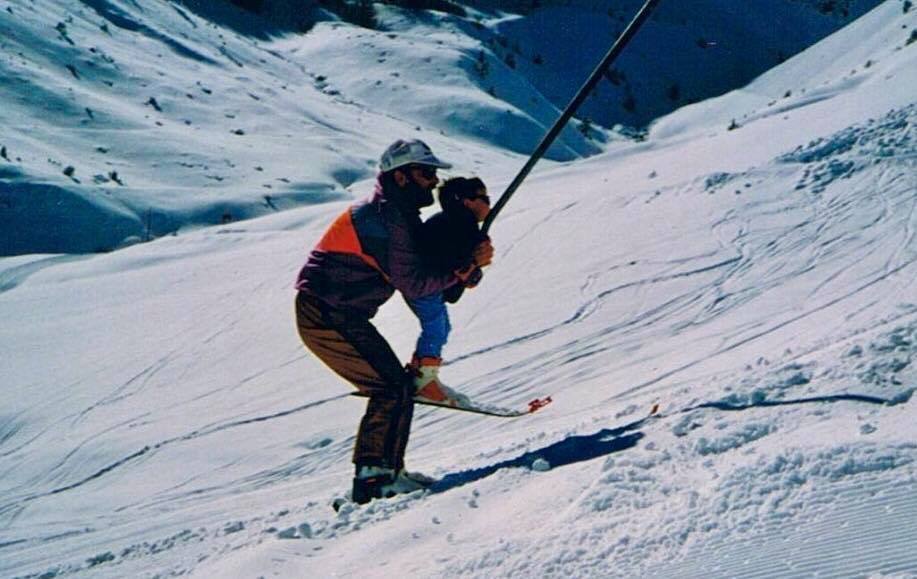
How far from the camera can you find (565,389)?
5.93 m

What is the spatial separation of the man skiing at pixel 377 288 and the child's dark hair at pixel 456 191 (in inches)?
6.7

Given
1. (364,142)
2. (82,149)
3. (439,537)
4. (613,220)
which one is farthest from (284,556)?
(364,142)

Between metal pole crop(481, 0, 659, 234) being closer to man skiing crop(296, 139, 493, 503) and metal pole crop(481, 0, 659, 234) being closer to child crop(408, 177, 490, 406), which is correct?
child crop(408, 177, 490, 406)

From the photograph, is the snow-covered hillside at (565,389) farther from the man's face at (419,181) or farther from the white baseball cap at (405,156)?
the white baseball cap at (405,156)

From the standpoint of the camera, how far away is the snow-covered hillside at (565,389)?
293cm

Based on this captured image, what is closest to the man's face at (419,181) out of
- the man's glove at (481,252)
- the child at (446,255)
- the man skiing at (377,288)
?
the man skiing at (377,288)

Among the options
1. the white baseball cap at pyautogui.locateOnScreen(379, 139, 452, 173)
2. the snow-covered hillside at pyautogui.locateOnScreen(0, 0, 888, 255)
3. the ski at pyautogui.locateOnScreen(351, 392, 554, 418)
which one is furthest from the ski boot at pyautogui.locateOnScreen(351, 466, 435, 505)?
the snow-covered hillside at pyautogui.locateOnScreen(0, 0, 888, 255)

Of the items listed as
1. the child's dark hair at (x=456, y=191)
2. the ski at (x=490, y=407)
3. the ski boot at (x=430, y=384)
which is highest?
the child's dark hair at (x=456, y=191)

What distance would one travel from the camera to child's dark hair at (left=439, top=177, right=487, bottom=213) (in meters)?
4.67

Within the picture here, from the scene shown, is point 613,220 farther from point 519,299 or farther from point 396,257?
point 396,257

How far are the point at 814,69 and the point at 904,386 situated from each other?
61.0ft

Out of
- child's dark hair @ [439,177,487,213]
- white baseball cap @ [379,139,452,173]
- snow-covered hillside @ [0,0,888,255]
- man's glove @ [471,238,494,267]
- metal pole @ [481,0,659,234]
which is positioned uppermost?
snow-covered hillside @ [0,0,888,255]

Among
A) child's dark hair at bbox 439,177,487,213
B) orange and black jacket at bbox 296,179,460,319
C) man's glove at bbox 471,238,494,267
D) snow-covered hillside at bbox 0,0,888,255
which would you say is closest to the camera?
orange and black jacket at bbox 296,179,460,319

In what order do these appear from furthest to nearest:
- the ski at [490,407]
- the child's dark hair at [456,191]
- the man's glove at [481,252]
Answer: the ski at [490,407] → the child's dark hair at [456,191] → the man's glove at [481,252]
